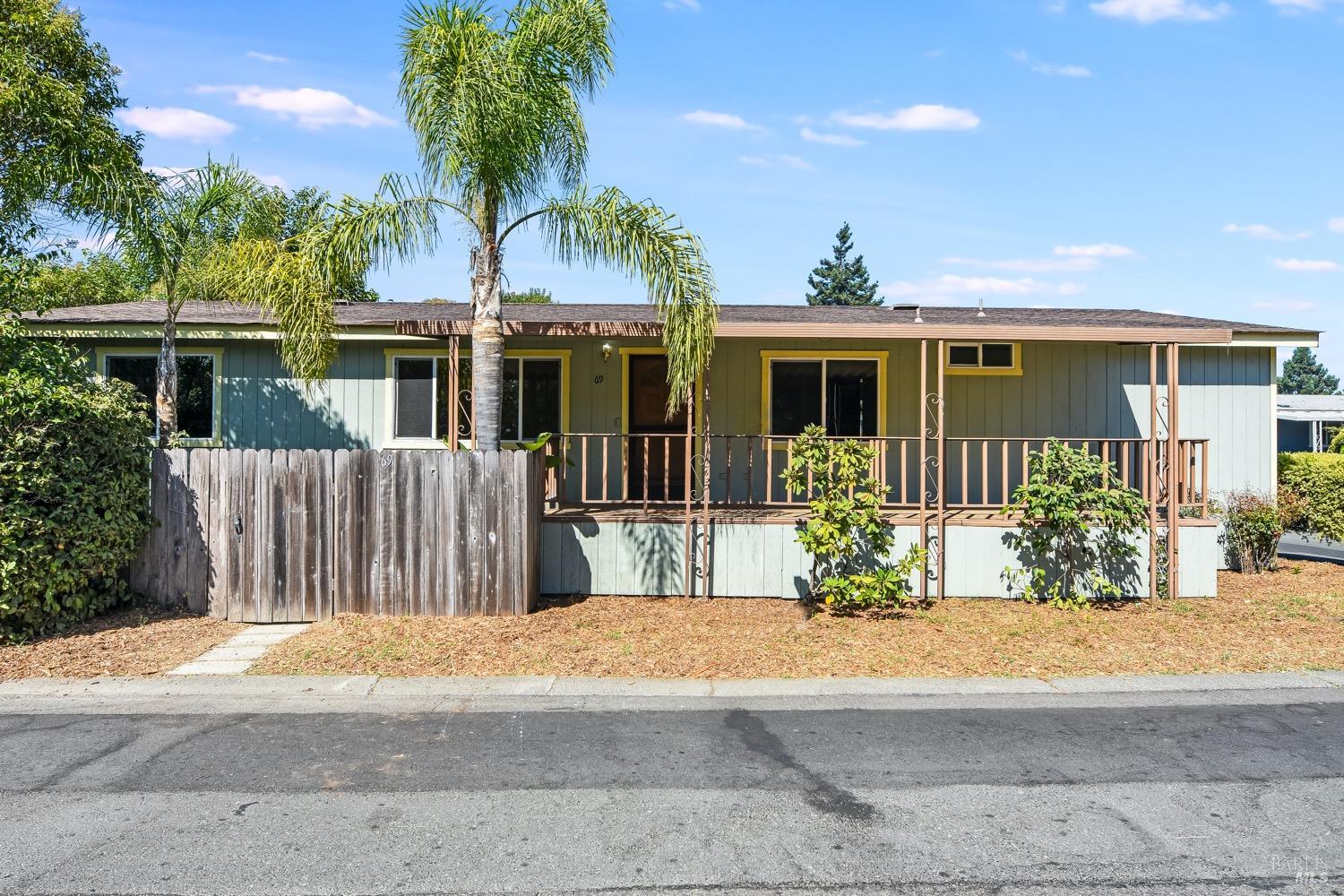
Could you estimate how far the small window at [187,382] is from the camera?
12.2 m

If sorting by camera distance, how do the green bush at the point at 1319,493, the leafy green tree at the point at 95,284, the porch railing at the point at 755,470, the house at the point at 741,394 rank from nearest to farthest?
the porch railing at the point at 755,470, the house at the point at 741,394, the green bush at the point at 1319,493, the leafy green tree at the point at 95,284

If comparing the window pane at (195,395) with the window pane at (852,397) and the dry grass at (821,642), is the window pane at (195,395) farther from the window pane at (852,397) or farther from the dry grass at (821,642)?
the window pane at (852,397)

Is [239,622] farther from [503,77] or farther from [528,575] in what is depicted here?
[503,77]

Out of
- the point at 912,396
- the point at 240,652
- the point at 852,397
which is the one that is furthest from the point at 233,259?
the point at 912,396

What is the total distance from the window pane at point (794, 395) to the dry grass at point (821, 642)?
3302 mm

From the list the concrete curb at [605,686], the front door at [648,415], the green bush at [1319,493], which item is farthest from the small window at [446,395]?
the green bush at [1319,493]

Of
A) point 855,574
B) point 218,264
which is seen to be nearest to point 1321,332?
point 855,574

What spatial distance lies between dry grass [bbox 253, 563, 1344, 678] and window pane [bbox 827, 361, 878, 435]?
11.0ft

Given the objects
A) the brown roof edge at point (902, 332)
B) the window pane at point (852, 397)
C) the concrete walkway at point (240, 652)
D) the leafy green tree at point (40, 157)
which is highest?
the leafy green tree at point (40, 157)

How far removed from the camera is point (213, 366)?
12258mm

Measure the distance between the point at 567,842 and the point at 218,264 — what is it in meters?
8.57

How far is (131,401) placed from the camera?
8.66 meters

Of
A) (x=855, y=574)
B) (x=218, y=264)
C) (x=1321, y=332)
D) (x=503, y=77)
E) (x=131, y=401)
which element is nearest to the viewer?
(x=503, y=77)

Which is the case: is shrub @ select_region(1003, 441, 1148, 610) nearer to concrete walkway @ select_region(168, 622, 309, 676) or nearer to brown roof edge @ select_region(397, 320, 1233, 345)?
brown roof edge @ select_region(397, 320, 1233, 345)
